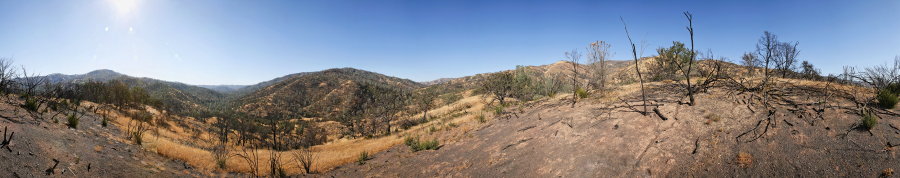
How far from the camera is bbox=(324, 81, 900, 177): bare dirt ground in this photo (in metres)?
4.20

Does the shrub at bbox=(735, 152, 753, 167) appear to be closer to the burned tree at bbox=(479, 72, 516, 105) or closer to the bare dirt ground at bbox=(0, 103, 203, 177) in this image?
the bare dirt ground at bbox=(0, 103, 203, 177)

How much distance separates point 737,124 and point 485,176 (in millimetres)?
4567

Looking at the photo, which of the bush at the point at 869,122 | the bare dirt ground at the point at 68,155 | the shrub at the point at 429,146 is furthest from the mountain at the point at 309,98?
the bush at the point at 869,122

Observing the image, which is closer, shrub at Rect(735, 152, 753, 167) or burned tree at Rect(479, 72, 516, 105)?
shrub at Rect(735, 152, 753, 167)

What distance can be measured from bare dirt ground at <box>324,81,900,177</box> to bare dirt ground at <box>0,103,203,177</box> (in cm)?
491

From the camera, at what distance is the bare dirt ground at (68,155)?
6.11 metres

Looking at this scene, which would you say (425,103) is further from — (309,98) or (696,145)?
(309,98)

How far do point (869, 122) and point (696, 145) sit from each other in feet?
6.43

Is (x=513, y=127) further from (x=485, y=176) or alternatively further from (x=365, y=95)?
(x=365, y=95)

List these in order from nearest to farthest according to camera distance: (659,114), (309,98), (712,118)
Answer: (712,118) < (659,114) < (309,98)

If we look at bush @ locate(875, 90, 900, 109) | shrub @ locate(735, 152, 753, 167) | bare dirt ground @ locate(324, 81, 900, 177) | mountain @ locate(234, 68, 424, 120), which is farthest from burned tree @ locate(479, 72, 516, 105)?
mountain @ locate(234, 68, 424, 120)

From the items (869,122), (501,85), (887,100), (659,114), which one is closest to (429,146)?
(659,114)

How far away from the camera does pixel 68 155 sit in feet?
23.6

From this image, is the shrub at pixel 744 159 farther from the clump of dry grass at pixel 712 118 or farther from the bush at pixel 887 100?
the bush at pixel 887 100
